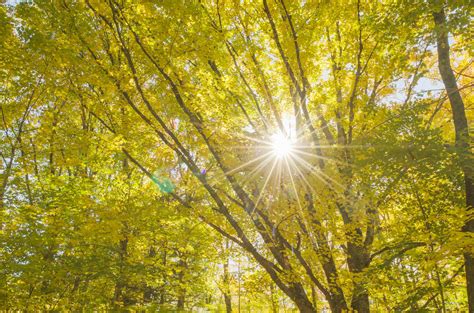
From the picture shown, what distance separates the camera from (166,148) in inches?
272

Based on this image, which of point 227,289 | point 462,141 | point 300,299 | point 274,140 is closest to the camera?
point 462,141

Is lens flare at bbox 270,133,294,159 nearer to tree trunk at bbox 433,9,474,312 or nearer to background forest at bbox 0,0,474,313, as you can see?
background forest at bbox 0,0,474,313

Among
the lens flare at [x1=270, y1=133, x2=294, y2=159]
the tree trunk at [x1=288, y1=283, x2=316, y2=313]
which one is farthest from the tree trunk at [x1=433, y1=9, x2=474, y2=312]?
the lens flare at [x1=270, y1=133, x2=294, y2=159]

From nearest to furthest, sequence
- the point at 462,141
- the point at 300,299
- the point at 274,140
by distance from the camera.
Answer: the point at 462,141, the point at 300,299, the point at 274,140

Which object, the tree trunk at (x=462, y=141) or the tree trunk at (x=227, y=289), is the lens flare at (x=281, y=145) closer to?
the tree trunk at (x=462, y=141)

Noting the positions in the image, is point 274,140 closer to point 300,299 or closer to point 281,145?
point 281,145

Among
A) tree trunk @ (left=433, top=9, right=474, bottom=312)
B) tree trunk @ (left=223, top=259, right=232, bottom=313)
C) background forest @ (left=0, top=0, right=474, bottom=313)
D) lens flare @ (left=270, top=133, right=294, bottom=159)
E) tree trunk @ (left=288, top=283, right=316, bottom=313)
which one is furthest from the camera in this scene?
tree trunk @ (left=223, top=259, right=232, bottom=313)

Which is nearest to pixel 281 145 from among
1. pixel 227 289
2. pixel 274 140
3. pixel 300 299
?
pixel 274 140

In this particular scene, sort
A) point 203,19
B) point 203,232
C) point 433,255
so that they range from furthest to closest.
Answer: point 203,232 → point 203,19 → point 433,255

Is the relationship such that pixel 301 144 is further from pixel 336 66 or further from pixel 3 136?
pixel 3 136

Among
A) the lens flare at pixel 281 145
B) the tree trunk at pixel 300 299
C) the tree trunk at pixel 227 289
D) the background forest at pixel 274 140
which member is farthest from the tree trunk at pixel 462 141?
the tree trunk at pixel 227 289

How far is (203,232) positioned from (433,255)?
591cm

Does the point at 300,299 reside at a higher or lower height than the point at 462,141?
lower

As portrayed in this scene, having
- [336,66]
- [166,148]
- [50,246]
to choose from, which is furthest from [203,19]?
[50,246]
